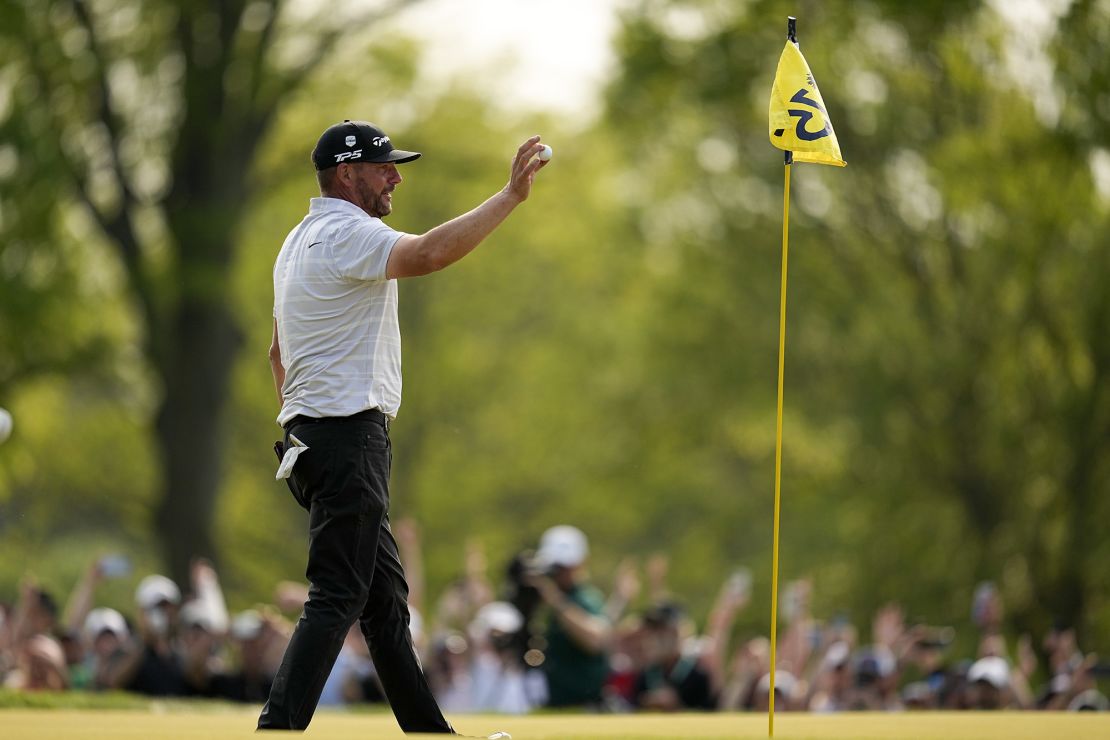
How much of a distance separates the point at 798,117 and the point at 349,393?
246 centimetres

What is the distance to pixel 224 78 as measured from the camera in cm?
2278

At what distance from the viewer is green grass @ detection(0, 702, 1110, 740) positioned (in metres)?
6.56

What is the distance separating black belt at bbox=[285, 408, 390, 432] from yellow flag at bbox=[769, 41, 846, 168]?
2.22 meters

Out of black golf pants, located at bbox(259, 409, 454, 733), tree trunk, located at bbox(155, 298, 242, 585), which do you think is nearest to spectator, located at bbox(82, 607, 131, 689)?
black golf pants, located at bbox(259, 409, 454, 733)

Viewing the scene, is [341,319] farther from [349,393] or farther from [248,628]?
[248,628]

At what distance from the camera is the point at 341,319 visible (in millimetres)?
6270

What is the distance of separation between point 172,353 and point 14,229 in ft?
9.86

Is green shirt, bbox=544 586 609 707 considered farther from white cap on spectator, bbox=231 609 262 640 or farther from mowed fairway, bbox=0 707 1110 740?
white cap on spectator, bbox=231 609 262 640

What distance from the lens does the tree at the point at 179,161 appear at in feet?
72.8

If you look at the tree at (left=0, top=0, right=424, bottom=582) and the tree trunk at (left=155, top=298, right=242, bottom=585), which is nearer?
the tree at (left=0, top=0, right=424, bottom=582)

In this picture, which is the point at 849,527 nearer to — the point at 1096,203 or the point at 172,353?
the point at 1096,203

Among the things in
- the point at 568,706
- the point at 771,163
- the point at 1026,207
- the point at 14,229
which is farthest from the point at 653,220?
the point at 568,706

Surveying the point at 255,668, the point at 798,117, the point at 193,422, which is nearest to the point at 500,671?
the point at 255,668

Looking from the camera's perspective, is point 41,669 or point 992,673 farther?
point 992,673
